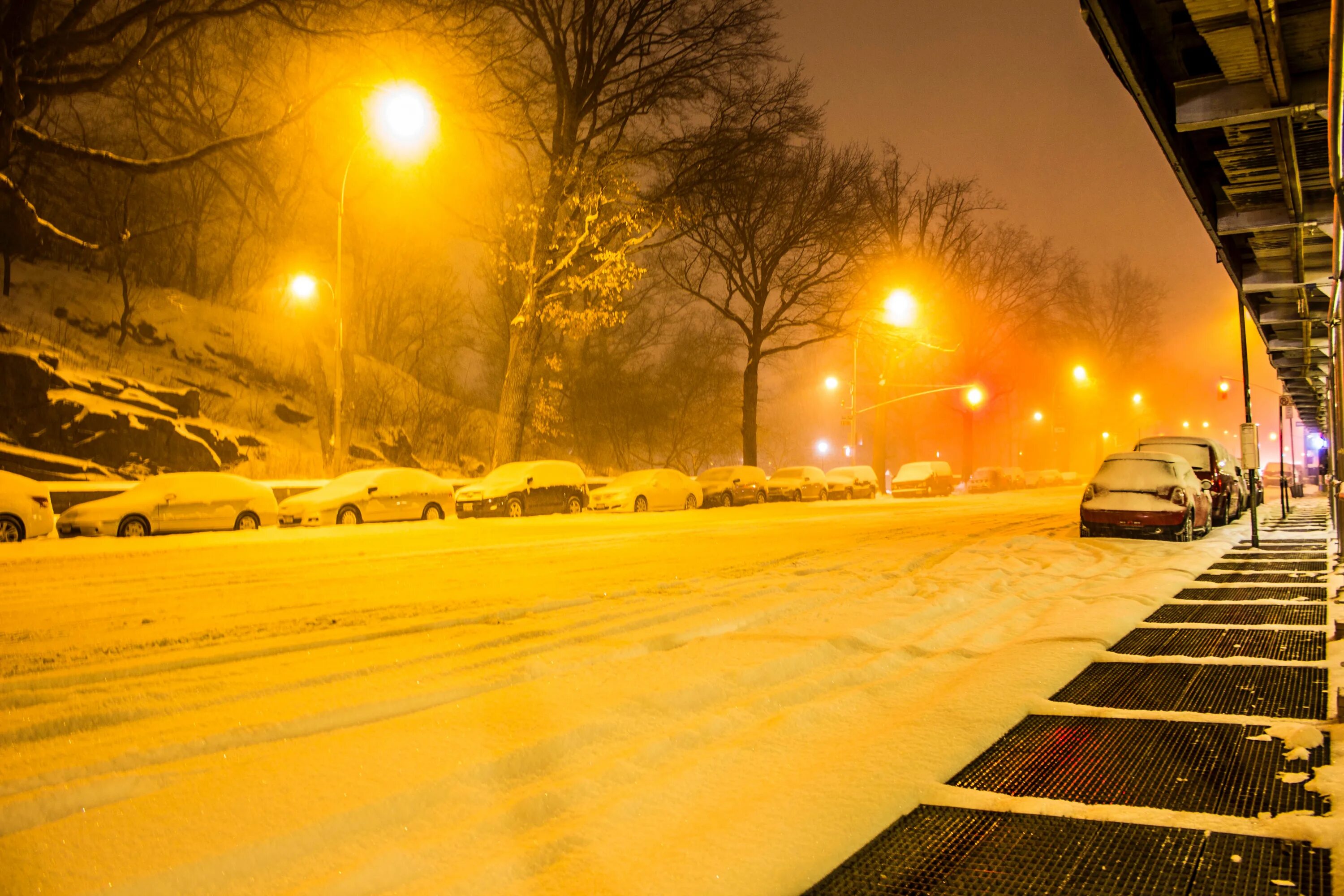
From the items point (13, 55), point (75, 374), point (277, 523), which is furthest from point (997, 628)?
point (75, 374)

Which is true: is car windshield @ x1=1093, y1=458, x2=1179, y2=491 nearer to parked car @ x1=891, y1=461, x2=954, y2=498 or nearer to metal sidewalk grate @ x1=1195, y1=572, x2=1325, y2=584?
metal sidewalk grate @ x1=1195, y1=572, x2=1325, y2=584

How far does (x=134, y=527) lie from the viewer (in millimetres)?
18703

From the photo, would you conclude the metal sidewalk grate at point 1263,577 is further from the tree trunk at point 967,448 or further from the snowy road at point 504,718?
the tree trunk at point 967,448

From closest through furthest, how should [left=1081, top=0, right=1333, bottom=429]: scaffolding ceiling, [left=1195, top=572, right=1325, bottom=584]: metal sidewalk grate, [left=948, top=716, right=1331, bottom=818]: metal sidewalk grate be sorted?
[left=948, top=716, right=1331, bottom=818]: metal sidewalk grate → [left=1081, top=0, right=1333, bottom=429]: scaffolding ceiling → [left=1195, top=572, right=1325, bottom=584]: metal sidewalk grate

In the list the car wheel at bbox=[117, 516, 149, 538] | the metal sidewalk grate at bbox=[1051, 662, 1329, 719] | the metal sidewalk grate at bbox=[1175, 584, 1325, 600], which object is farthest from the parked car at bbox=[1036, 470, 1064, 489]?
the metal sidewalk grate at bbox=[1051, 662, 1329, 719]

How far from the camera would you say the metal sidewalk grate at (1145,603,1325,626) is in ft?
27.9

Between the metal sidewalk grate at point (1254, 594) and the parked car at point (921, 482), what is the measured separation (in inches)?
1415

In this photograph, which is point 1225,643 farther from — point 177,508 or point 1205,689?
point 177,508

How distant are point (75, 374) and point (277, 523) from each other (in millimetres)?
12905

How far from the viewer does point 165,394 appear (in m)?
31.1

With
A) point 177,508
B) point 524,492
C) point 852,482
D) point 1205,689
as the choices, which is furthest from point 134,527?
point 852,482

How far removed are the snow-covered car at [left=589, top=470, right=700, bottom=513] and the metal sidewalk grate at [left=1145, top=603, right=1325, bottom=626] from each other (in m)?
20.9

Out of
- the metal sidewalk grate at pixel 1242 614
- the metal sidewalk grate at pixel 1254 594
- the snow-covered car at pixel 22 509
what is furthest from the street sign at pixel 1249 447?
the snow-covered car at pixel 22 509

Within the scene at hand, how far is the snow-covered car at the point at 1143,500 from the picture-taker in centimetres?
1609
